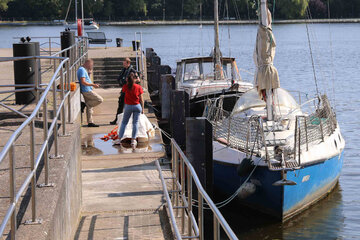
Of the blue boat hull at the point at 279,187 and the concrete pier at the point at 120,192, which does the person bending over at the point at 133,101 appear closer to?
the concrete pier at the point at 120,192

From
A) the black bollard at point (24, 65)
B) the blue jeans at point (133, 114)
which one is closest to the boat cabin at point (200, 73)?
the blue jeans at point (133, 114)

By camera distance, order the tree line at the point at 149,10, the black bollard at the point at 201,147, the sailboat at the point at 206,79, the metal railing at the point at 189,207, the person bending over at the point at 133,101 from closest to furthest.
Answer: the metal railing at the point at 189,207
the black bollard at the point at 201,147
the person bending over at the point at 133,101
the sailboat at the point at 206,79
the tree line at the point at 149,10

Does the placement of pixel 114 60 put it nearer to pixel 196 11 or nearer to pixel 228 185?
pixel 228 185

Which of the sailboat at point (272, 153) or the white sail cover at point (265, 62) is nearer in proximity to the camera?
the sailboat at point (272, 153)

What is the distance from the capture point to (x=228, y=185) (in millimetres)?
13539

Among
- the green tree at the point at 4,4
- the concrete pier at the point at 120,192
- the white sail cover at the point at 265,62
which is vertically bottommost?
the concrete pier at the point at 120,192

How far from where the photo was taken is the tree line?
437 ft

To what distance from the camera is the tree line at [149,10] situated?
13312 cm

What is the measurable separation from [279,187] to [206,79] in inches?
364

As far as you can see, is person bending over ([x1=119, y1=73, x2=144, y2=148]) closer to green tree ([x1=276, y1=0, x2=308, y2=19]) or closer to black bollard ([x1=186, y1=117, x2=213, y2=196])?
black bollard ([x1=186, y1=117, x2=213, y2=196])

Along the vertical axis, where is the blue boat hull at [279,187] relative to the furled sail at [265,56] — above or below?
below

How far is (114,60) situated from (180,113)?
45.8 ft

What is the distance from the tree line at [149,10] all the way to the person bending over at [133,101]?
11771 centimetres

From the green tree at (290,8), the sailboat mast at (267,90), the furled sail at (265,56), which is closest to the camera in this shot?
the sailboat mast at (267,90)
